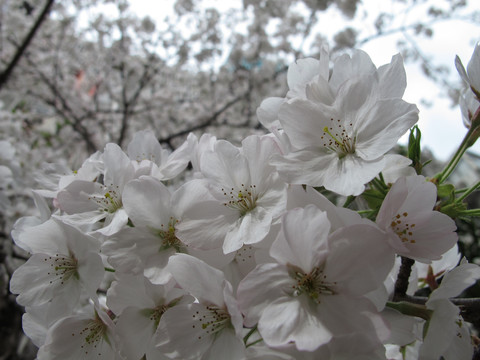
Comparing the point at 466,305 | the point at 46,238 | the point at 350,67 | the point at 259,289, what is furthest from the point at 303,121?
the point at 46,238

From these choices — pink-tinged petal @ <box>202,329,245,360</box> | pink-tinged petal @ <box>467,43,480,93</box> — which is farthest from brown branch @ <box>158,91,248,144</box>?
pink-tinged petal @ <box>202,329,245,360</box>

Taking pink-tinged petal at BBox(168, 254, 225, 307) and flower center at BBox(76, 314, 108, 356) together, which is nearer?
pink-tinged petal at BBox(168, 254, 225, 307)

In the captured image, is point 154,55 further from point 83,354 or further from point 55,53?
point 83,354

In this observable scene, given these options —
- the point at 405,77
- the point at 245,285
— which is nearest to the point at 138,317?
the point at 245,285

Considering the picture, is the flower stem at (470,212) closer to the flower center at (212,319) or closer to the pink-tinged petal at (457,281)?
the pink-tinged petal at (457,281)

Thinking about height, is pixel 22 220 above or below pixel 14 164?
above

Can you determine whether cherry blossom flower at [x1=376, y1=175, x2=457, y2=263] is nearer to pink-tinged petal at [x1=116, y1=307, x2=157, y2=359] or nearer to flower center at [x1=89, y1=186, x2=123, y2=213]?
pink-tinged petal at [x1=116, y1=307, x2=157, y2=359]

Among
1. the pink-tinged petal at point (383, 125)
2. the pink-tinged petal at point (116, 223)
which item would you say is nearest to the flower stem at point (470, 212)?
the pink-tinged petal at point (383, 125)
